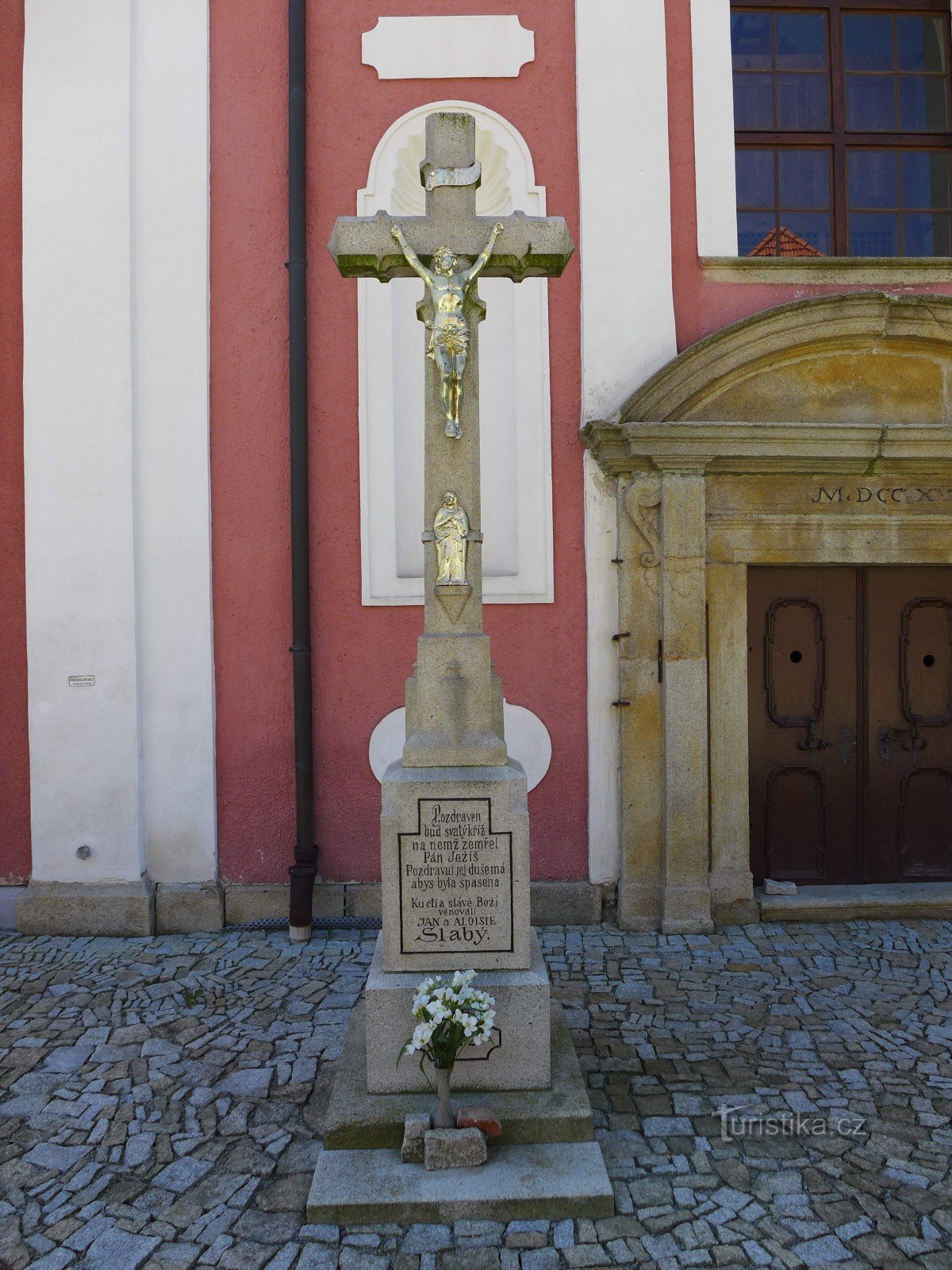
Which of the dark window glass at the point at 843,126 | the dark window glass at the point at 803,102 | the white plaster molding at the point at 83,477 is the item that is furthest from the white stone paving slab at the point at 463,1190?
the dark window glass at the point at 803,102

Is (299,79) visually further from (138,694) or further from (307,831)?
(307,831)

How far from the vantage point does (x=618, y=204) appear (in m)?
5.37

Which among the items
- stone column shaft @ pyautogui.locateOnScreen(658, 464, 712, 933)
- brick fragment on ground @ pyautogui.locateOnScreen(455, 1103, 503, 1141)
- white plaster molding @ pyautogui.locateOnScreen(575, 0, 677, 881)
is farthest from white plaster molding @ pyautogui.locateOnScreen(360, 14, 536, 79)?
brick fragment on ground @ pyautogui.locateOnScreen(455, 1103, 503, 1141)

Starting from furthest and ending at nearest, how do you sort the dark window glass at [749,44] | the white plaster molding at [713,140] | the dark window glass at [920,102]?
1. the dark window glass at [920,102]
2. the dark window glass at [749,44]
3. the white plaster molding at [713,140]

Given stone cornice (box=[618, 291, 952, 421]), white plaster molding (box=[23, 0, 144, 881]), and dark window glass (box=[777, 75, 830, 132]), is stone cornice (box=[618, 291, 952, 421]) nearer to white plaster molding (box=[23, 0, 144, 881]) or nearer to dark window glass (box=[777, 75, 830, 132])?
dark window glass (box=[777, 75, 830, 132])

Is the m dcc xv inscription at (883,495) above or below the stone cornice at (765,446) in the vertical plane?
below

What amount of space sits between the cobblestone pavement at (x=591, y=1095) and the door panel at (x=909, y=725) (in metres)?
0.69

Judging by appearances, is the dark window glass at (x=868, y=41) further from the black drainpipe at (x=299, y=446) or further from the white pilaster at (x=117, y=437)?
the white pilaster at (x=117, y=437)

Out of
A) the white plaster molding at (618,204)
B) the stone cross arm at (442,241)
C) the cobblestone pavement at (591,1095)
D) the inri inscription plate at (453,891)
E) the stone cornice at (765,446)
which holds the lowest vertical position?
the cobblestone pavement at (591,1095)

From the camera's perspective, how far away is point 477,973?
Answer: 320 cm

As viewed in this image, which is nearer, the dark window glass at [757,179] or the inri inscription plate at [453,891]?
the inri inscription plate at [453,891]

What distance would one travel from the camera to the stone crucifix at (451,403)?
328 cm

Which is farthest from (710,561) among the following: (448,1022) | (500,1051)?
(448,1022)

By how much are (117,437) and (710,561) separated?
3.59m
